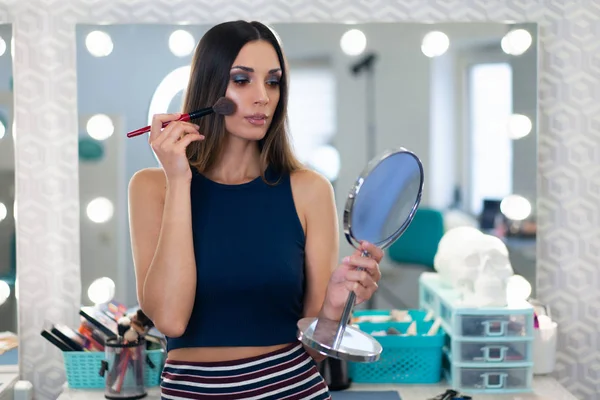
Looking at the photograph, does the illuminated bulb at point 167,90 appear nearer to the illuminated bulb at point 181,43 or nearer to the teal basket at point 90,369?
the illuminated bulb at point 181,43

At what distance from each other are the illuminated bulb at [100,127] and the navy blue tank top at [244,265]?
2.53 ft

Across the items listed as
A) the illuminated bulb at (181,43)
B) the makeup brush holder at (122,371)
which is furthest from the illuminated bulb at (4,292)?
the illuminated bulb at (181,43)

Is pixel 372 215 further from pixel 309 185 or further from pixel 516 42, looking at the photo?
pixel 516 42

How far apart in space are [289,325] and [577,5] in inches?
49.6

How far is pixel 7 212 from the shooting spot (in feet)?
6.20

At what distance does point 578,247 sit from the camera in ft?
6.45

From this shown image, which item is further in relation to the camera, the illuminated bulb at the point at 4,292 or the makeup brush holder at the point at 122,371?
the illuminated bulb at the point at 4,292

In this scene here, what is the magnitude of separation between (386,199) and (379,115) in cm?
98

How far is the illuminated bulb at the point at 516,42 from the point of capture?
6.29ft

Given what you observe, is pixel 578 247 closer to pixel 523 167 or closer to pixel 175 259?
pixel 523 167

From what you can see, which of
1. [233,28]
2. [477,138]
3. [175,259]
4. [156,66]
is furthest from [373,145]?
[175,259]

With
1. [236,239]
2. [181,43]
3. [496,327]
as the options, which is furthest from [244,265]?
[181,43]

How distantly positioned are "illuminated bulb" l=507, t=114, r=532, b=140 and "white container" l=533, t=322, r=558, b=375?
48 centimetres

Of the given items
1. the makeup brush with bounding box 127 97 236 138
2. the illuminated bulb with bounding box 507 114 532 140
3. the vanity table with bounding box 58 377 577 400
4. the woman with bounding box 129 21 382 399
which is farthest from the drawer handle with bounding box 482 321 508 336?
the makeup brush with bounding box 127 97 236 138
